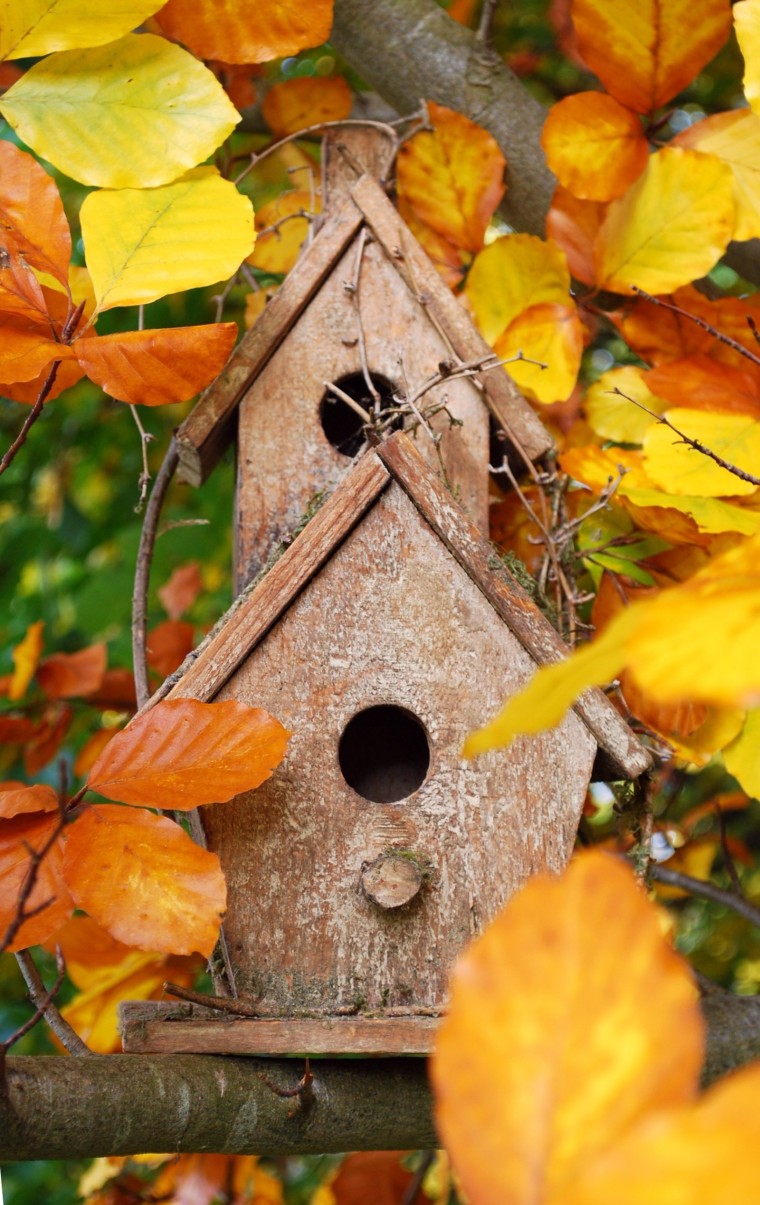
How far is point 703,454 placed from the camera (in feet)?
3.55

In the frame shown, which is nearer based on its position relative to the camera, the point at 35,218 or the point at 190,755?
the point at 190,755

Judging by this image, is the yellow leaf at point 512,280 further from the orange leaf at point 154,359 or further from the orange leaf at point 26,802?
the orange leaf at point 26,802

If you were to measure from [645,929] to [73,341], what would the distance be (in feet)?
2.76

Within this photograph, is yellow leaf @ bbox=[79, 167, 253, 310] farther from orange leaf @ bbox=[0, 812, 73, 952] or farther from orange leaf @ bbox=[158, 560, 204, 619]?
orange leaf @ bbox=[158, 560, 204, 619]

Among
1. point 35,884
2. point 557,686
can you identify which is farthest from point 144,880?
point 557,686

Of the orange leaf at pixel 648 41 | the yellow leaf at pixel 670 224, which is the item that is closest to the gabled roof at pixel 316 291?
the yellow leaf at pixel 670 224

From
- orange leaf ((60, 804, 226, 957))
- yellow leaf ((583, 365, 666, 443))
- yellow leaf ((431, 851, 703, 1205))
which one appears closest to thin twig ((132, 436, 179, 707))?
orange leaf ((60, 804, 226, 957))

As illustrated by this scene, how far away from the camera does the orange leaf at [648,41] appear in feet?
4.00

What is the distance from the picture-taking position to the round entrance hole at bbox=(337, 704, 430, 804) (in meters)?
1.43

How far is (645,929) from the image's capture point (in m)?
0.35

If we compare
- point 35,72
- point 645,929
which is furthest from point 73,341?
point 645,929

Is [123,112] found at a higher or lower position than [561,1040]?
higher

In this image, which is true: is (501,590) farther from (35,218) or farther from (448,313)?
(35,218)

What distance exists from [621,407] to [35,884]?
0.86 metres
